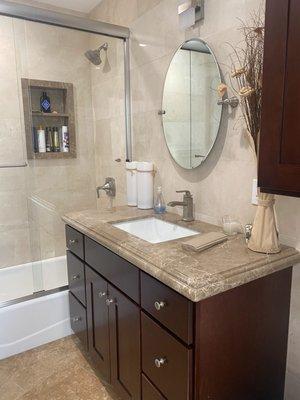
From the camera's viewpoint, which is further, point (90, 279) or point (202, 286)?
point (90, 279)

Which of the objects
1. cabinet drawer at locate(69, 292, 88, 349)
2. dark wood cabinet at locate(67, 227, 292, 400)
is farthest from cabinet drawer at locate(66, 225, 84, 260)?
cabinet drawer at locate(69, 292, 88, 349)

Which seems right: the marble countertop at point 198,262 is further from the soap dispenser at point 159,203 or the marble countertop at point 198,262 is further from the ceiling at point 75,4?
the ceiling at point 75,4

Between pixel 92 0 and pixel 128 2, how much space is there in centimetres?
53

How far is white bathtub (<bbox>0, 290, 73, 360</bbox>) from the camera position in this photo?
6.47 ft

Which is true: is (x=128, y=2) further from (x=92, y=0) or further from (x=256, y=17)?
(x=256, y=17)

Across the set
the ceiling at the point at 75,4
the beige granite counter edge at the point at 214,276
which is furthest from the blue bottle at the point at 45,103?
the beige granite counter edge at the point at 214,276

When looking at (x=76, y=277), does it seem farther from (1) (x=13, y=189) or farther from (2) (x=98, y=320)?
(1) (x=13, y=189)

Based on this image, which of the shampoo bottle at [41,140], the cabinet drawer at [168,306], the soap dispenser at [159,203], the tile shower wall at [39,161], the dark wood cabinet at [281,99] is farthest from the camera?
the shampoo bottle at [41,140]

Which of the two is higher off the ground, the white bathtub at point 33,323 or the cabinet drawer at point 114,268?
the cabinet drawer at point 114,268

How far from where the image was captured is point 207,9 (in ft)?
4.91

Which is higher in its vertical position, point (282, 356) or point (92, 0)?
point (92, 0)

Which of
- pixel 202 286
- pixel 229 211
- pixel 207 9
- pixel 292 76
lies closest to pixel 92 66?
pixel 207 9

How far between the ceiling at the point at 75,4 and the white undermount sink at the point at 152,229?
1.98m

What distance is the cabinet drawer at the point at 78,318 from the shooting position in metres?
1.82
